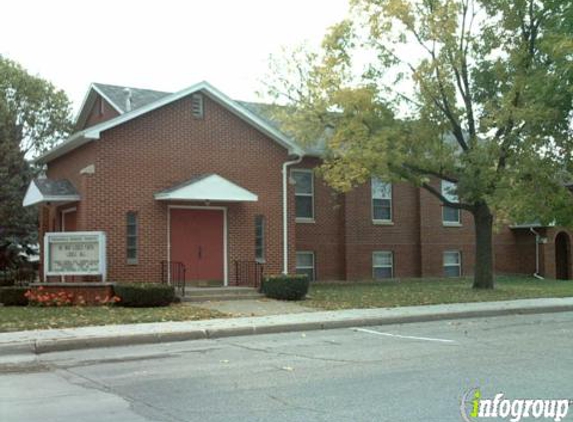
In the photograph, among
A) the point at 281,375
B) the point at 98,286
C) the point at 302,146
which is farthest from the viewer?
the point at 302,146

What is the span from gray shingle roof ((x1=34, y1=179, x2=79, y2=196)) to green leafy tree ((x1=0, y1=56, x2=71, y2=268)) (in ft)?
28.4

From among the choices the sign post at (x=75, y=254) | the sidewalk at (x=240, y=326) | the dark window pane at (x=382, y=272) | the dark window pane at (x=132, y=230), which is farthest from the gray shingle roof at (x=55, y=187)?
the dark window pane at (x=382, y=272)

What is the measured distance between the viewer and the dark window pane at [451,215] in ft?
101

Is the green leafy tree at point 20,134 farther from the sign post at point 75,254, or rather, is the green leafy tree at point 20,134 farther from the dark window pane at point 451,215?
the dark window pane at point 451,215

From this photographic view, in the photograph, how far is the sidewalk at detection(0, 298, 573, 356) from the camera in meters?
12.0

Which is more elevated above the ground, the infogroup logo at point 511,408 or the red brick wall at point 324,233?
the red brick wall at point 324,233

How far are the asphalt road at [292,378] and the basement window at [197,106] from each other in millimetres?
9517

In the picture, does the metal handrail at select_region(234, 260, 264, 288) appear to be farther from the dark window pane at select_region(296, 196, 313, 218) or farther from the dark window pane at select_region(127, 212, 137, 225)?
the dark window pane at select_region(296, 196, 313, 218)

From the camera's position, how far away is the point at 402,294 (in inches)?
835

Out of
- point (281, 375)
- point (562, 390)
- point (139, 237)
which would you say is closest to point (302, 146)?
point (139, 237)

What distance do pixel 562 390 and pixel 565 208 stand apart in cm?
1349

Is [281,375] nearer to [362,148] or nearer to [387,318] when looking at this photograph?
[387,318]

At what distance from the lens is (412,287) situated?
24.3 m

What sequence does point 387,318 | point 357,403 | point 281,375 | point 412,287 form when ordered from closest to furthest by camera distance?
point 357,403 < point 281,375 < point 387,318 < point 412,287
